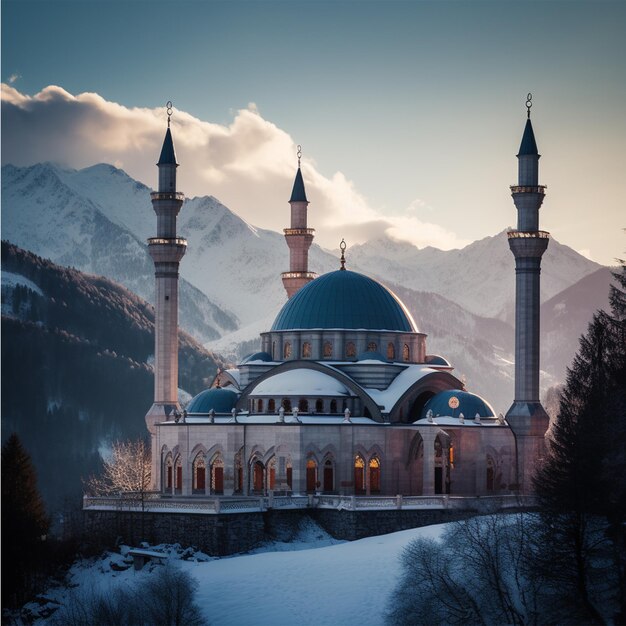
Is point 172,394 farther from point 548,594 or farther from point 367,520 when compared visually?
point 548,594

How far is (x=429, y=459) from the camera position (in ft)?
295

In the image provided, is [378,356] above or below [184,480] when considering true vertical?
above

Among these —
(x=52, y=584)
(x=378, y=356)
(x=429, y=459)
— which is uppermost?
(x=378, y=356)

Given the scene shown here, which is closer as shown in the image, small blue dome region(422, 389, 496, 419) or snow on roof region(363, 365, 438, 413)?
small blue dome region(422, 389, 496, 419)

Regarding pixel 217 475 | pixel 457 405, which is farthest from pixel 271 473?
pixel 457 405

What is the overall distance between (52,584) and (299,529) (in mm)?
15426

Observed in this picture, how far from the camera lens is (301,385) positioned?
9412 cm

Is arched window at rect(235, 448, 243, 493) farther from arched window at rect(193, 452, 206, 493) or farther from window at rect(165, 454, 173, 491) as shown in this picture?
window at rect(165, 454, 173, 491)

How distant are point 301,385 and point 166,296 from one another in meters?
14.8

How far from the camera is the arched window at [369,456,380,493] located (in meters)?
91.8

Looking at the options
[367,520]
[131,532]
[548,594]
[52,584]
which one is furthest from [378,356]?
[548,594]

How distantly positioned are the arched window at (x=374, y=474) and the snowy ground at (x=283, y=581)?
11878 mm

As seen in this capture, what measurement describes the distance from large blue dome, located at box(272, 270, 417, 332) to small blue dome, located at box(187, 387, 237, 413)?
20.8 feet

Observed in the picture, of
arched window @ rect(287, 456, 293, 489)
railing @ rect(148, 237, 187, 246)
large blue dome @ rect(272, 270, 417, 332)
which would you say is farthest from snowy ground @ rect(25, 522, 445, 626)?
railing @ rect(148, 237, 187, 246)
